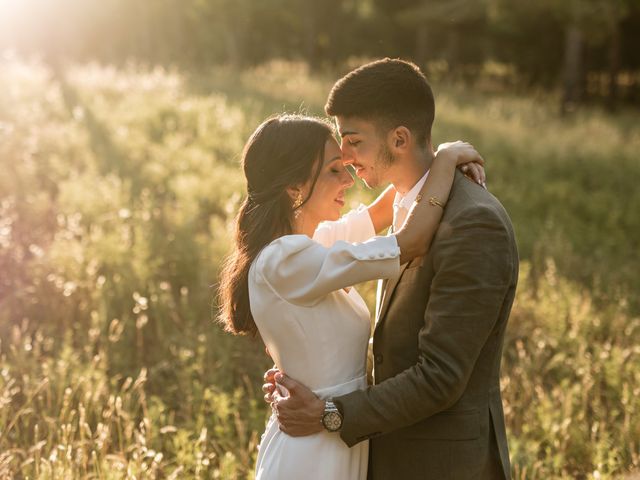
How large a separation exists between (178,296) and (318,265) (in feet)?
13.7

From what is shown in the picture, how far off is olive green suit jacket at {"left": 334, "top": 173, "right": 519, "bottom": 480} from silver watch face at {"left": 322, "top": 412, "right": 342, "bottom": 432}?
0.03m

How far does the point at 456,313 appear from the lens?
2.46 metres

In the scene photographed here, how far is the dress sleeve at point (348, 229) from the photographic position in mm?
3504

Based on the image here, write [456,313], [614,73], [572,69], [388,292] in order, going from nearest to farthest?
[456,313]
[388,292]
[572,69]
[614,73]

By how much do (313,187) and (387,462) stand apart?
1.11m

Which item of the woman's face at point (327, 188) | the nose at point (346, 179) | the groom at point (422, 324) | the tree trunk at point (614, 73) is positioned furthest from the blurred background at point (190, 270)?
the tree trunk at point (614, 73)

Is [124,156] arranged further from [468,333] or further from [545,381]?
[468,333]

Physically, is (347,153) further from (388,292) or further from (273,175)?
(388,292)

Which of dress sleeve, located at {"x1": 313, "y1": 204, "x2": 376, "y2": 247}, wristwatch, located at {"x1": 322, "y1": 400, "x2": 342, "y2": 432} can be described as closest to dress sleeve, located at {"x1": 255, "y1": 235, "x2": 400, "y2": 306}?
wristwatch, located at {"x1": 322, "y1": 400, "x2": 342, "y2": 432}

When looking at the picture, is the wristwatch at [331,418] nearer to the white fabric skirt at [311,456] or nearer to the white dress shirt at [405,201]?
the white fabric skirt at [311,456]

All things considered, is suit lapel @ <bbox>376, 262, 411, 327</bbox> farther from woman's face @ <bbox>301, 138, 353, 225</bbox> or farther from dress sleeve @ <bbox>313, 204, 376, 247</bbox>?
dress sleeve @ <bbox>313, 204, 376, 247</bbox>

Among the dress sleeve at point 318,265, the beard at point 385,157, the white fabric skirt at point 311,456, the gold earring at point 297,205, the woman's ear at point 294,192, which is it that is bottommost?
the white fabric skirt at point 311,456

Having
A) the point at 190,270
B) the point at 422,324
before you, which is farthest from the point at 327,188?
the point at 190,270

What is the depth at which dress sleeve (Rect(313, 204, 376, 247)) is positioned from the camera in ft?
11.5
